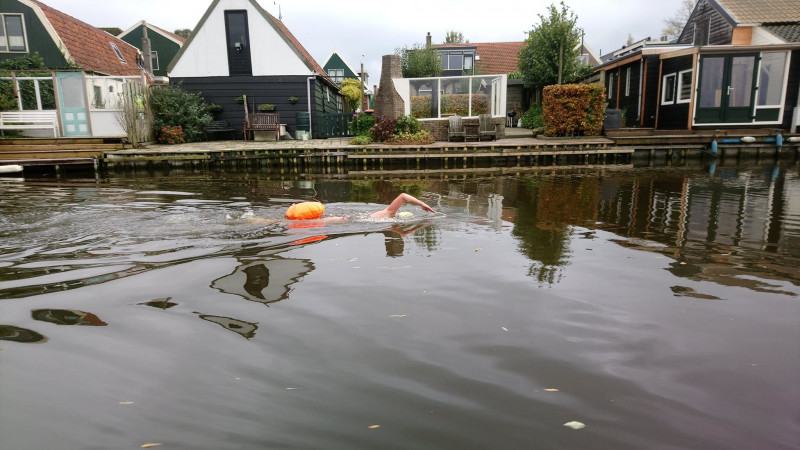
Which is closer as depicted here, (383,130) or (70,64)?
(383,130)

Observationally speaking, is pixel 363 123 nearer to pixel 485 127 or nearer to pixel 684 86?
pixel 485 127

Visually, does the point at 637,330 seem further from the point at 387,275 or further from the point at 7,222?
the point at 7,222

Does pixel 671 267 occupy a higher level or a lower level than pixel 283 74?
lower

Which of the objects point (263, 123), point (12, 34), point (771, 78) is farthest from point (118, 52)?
point (771, 78)

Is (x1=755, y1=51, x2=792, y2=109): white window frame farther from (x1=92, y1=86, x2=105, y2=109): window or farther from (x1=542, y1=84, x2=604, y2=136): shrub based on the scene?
(x1=92, y1=86, x2=105, y2=109): window

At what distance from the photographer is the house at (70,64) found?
1886 centimetres

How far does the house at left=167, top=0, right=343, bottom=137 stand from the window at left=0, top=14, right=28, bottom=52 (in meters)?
8.20

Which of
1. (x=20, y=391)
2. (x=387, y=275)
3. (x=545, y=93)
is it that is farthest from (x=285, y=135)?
(x=20, y=391)

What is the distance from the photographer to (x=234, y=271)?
5250 millimetres

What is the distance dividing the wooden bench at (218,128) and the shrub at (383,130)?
24.8 feet

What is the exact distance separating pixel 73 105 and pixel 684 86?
24459 mm

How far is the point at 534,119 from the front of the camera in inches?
950

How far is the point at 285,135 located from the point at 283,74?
2669 mm

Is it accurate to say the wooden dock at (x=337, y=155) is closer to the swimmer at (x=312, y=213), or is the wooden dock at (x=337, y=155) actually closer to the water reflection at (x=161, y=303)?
the swimmer at (x=312, y=213)
